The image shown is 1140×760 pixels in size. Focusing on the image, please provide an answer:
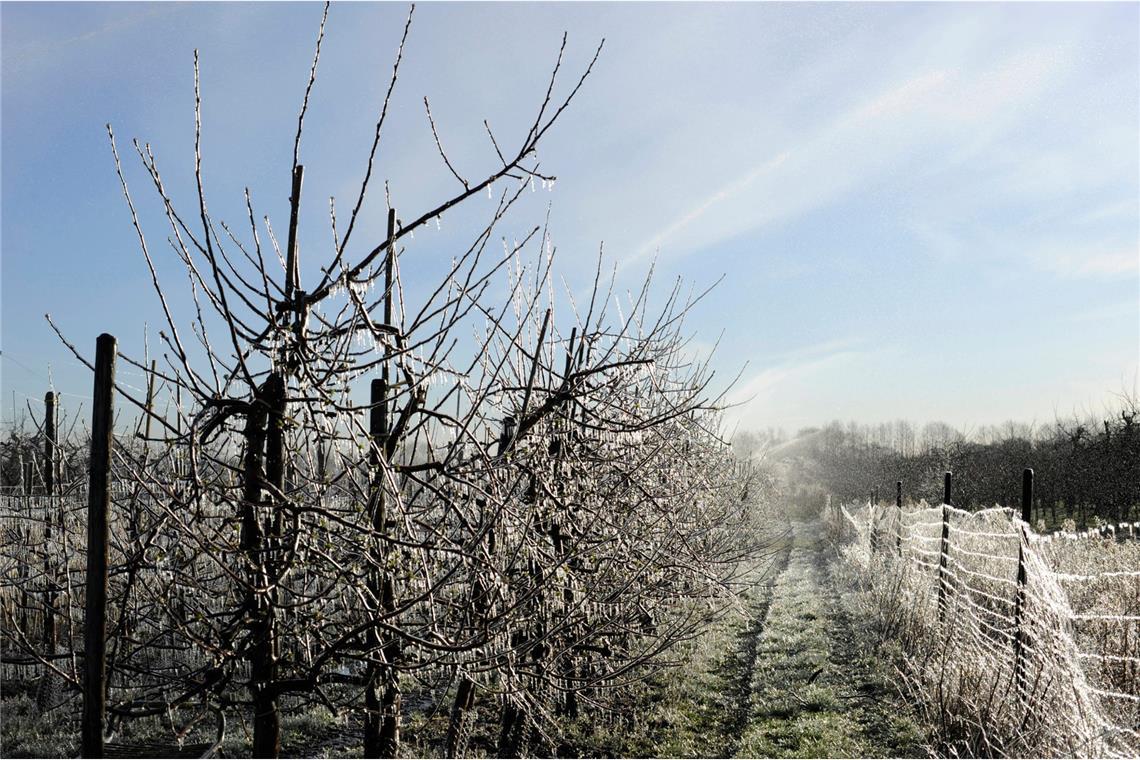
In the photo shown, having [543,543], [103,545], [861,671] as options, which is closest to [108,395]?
[103,545]

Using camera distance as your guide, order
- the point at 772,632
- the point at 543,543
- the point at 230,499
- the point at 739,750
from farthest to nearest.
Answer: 1. the point at 772,632
2. the point at 739,750
3. the point at 543,543
4. the point at 230,499

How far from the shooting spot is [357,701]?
3490 mm

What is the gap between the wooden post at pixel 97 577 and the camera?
259cm

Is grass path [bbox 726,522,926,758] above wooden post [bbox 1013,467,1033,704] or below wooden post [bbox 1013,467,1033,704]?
below

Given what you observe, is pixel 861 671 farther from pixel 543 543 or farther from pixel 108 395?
pixel 108 395

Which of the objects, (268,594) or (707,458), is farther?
(707,458)

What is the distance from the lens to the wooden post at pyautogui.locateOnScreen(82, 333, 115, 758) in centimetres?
259

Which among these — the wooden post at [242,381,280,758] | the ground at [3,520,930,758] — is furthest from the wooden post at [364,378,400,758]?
the ground at [3,520,930,758]

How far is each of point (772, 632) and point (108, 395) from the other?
9875 mm

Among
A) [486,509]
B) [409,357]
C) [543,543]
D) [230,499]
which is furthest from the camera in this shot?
[543,543]

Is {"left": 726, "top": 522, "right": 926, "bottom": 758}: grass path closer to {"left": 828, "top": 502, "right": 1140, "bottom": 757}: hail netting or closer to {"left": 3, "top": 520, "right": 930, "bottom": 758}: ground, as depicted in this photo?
{"left": 3, "top": 520, "right": 930, "bottom": 758}: ground

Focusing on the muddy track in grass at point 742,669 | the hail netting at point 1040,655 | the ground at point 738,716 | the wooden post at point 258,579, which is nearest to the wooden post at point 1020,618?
the hail netting at point 1040,655

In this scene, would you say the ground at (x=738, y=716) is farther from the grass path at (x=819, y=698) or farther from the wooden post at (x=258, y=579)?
the wooden post at (x=258, y=579)

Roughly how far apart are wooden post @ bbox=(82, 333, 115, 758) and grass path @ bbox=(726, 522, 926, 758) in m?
5.17
